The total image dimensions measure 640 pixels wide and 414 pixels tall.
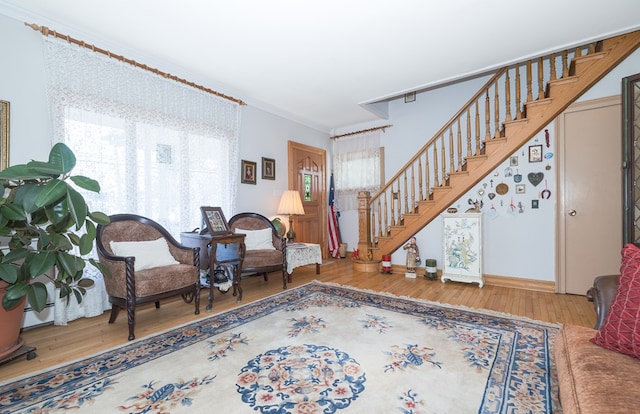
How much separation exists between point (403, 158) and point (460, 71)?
186 cm

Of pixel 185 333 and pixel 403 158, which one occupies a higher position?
pixel 403 158

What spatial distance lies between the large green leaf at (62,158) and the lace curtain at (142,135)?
94 cm

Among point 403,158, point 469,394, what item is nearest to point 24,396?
point 469,394

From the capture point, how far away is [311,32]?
9.33ft

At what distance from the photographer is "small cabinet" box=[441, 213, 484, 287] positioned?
389 cm

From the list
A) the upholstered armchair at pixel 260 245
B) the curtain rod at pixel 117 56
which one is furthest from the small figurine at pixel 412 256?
the curtain rod at pixel 117 56

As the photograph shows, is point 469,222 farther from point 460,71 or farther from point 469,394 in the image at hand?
point 469,394

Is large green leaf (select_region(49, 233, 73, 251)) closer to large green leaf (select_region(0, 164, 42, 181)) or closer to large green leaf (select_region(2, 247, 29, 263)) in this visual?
large green leaf (select_region(2, 247, 29, 263))

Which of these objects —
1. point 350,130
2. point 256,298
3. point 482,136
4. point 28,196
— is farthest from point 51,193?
point 350,130

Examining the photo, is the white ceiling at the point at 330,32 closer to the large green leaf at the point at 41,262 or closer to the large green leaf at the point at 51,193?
the large green leaf at the point at 51,193

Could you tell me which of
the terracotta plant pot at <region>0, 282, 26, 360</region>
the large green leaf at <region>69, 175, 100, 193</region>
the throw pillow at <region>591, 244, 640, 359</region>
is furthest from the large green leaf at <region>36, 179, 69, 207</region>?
the throw pillow at <region>591, 244, 640, 359</region>

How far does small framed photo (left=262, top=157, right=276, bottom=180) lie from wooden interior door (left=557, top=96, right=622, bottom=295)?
3.93m

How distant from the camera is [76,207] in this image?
1887mm

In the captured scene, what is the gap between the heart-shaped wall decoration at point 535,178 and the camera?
3.64 metres
